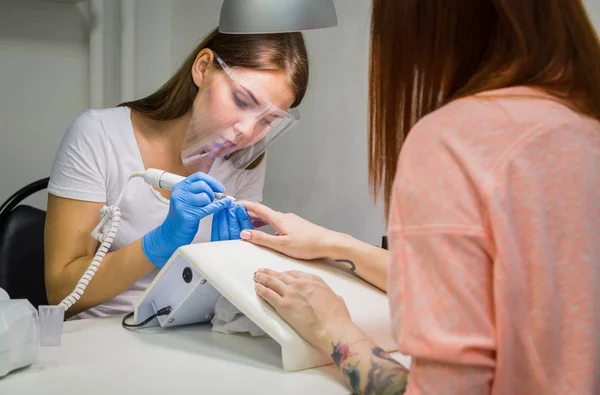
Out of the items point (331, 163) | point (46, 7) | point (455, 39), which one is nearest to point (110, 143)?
point (331, 163)

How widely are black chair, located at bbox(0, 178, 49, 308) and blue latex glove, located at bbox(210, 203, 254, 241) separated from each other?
25.1 inches

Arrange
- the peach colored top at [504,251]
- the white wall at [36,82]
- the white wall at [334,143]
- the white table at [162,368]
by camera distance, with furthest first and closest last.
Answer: the white wall at [36,82] → the white wall at [334,143] → the white table at [162,368] → the peach colored top at [504,251]

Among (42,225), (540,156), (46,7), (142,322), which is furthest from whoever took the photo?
(46,7)

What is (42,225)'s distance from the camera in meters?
1.98

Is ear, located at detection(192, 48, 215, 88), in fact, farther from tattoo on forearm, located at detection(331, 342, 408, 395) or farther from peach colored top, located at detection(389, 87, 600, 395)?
peach colored top, located at detection(389, 87, 600, 395)

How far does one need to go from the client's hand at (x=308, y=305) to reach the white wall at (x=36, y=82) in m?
1.60

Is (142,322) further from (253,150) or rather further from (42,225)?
(42,225)

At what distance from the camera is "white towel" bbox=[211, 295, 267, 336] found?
1358 mm

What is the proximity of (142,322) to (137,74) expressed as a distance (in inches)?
62.0

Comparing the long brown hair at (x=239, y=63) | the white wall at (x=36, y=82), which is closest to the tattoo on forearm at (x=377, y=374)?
the long brown hair at (x=239, y=63)

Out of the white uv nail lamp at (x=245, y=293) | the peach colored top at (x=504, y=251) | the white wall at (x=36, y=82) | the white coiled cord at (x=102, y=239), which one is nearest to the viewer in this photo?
the peach colored top at (x=504, y=251)

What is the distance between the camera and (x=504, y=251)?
2.47 ft

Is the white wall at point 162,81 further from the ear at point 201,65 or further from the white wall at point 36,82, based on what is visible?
the ear at point 201,65

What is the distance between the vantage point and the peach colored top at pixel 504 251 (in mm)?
759
